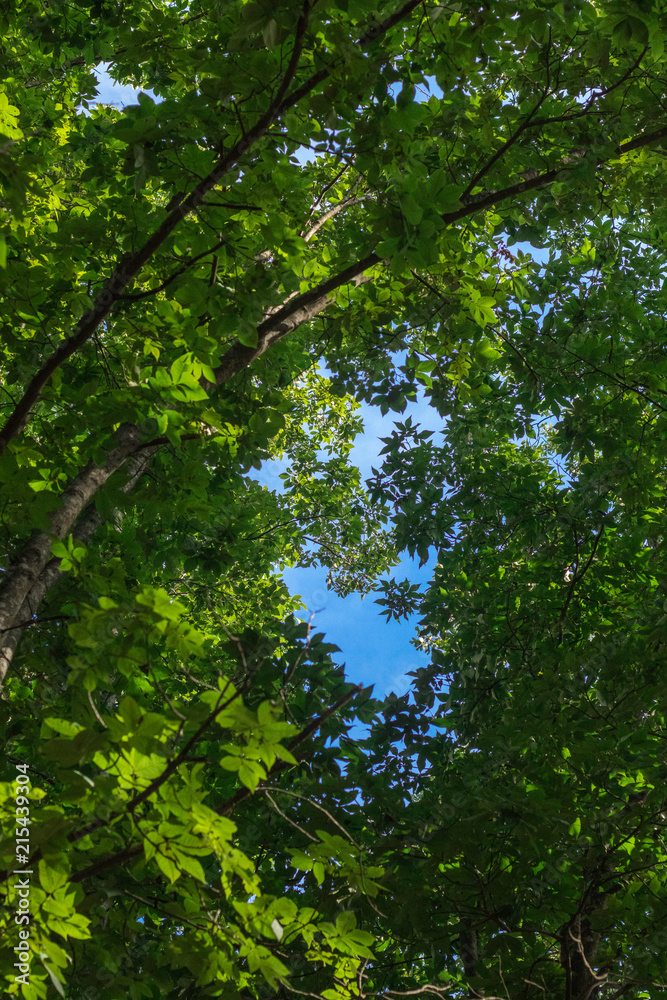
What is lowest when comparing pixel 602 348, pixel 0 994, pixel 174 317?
pixel 0 994

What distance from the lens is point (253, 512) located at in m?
5.83

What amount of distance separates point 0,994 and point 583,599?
482 cm

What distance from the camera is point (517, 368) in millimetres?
5145

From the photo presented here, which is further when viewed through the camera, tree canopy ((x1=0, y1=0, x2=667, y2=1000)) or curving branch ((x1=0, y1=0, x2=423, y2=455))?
curving branch ((x1=0, y1=0, x2=423, y2=455))

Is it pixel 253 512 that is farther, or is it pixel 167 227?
pixel 253 512

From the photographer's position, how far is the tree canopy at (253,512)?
2047 mm

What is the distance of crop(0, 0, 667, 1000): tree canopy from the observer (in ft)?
6.72

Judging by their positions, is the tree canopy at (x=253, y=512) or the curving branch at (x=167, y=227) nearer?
the tree canopy at (x=253, y=512)

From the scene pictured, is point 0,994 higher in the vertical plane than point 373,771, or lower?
lower

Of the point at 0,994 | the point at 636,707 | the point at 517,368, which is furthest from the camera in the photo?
the point at 517,368

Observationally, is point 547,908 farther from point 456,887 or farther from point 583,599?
point 583,599

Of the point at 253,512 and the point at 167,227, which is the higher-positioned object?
the point at 253,512

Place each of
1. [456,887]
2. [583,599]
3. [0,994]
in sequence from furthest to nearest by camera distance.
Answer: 1. [583,599]
2. [456,887]
3. [0,994]

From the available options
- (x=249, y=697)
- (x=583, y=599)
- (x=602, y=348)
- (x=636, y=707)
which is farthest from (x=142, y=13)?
(x=636, y=707)
